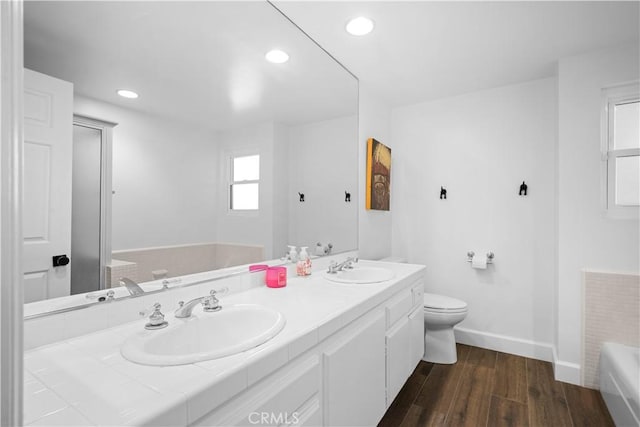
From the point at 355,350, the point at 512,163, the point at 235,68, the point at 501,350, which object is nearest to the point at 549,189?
the point at 512,163

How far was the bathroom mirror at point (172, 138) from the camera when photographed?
96 centimetres

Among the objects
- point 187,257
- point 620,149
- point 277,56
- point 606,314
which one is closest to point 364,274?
point 187,257

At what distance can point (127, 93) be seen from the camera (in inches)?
45.0

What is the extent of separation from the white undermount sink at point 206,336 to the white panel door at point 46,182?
325 mm

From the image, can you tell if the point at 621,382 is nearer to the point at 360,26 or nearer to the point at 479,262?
the point at 479,262

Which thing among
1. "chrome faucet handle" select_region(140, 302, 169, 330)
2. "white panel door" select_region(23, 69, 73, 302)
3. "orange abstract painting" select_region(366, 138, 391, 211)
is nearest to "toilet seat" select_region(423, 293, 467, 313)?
"orange abstract painting" select_region(366, 138, 391, 211)

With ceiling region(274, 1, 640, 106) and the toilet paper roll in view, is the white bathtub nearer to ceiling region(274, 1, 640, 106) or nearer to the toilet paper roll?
the toilet paper roll

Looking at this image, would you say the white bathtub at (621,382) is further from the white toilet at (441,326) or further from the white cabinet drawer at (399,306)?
the white cabinet drawer at (399,306)

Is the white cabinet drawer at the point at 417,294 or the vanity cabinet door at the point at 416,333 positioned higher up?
the white cabinet drawer at the point at 417,294

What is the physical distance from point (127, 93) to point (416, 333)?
210 centimetres

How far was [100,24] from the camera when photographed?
3.44ft

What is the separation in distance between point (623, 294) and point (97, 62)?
3106mm

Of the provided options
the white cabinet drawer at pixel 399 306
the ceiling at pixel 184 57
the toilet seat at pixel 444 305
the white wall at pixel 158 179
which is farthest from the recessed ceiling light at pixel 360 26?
the toilet seat at pixel 444 305

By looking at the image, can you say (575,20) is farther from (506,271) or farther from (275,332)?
(275,332)
